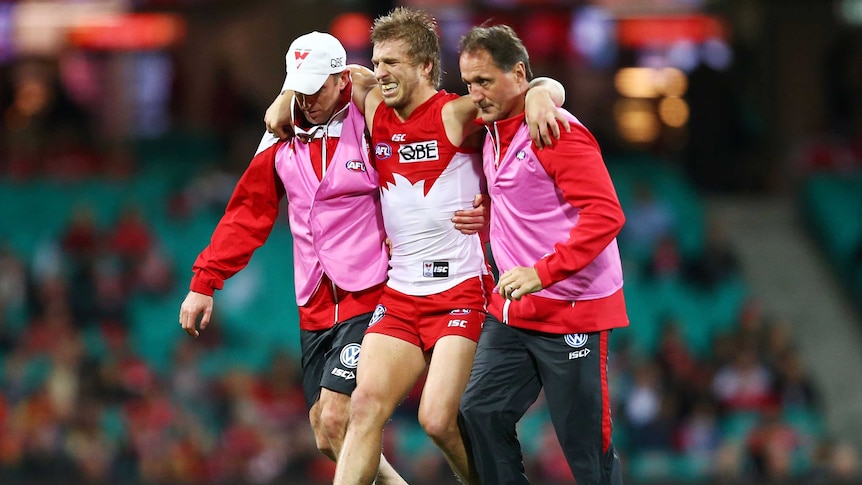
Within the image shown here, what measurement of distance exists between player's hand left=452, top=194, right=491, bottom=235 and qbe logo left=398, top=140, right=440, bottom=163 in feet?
0.90

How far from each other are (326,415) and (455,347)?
0.70 metres

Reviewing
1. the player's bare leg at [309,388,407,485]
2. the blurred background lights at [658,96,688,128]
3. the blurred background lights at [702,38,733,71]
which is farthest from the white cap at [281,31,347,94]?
the blurred background lights at [658,96,688,128]

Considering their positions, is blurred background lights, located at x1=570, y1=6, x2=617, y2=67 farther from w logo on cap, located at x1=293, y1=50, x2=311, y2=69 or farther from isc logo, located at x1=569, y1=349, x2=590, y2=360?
isc logo, located at x1=569, y1=349, x2=590, y2=360

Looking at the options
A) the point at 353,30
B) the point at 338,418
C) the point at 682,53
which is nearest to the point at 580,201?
the point at 338,418

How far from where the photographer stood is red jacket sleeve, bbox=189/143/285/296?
6.16 metres

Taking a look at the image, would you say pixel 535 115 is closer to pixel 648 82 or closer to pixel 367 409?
pixel 367 409

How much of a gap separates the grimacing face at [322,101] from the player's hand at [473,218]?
78 cm

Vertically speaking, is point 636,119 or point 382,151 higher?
point 382,151

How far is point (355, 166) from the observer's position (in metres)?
5.98

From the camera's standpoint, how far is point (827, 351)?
47.2ft

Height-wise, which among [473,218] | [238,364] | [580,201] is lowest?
[238,364]

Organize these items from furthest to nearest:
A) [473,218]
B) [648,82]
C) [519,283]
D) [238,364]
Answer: [648,82], [238,364], [473,218], [519,283]

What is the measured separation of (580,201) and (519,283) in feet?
1.54

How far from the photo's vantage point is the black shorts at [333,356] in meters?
5.91
